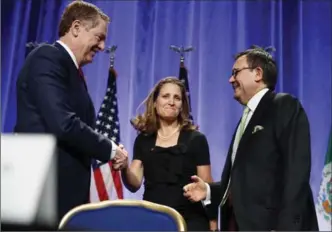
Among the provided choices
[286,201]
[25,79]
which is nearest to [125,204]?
[25,79]

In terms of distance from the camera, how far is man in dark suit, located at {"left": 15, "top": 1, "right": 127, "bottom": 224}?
1053 mm

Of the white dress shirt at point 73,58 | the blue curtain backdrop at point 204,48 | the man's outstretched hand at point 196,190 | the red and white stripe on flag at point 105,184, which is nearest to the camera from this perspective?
the white dress shirt at point 73,58

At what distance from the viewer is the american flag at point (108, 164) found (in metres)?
2.50

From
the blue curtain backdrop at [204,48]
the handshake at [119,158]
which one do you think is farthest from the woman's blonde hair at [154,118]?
the blue curtain backdrop at [204,48]

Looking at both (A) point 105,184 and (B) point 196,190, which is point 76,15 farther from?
(A) point 105,184

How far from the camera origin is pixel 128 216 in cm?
98

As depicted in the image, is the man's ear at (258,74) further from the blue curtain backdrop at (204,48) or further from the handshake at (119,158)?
the blue curtain backdrop at (204,48)

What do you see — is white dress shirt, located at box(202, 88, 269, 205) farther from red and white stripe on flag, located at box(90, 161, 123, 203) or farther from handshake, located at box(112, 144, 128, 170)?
red and white stripe on flag, located at box(90, 161, 123, 203)

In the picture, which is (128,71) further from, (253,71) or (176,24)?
(253,71)

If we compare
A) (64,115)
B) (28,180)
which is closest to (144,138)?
(64,115)

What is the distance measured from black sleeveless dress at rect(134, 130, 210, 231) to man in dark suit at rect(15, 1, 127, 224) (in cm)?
46

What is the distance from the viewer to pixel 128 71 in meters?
2.89

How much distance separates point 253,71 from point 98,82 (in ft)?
4.75

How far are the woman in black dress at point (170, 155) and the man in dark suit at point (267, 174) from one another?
0.11 metres
